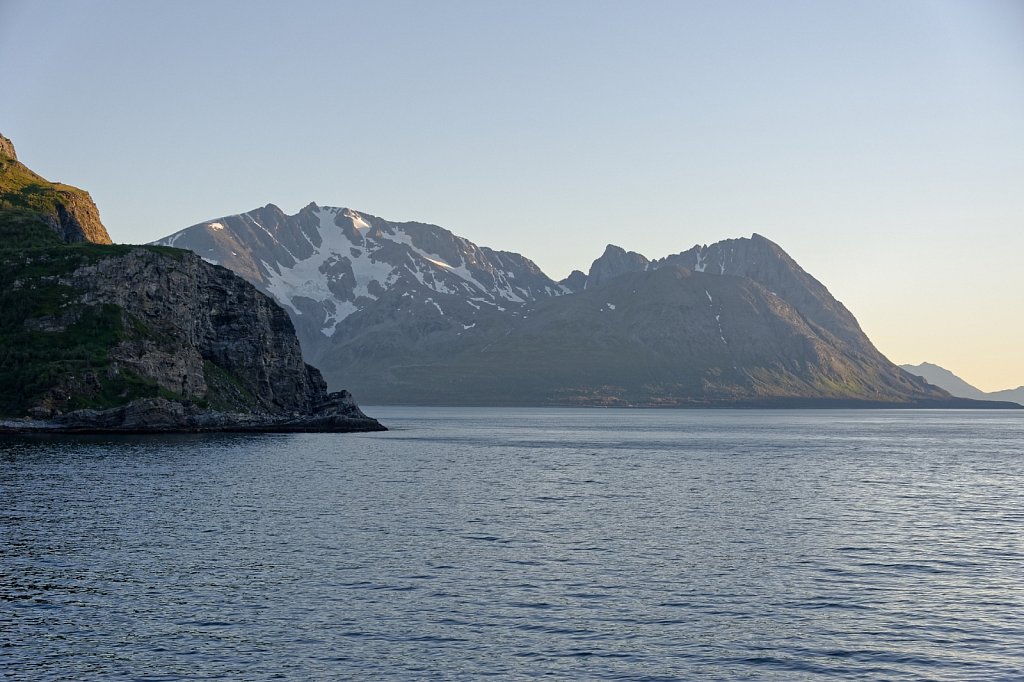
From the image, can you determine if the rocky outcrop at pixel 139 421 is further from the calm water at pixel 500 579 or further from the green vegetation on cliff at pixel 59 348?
the calm water at pixel 500 579

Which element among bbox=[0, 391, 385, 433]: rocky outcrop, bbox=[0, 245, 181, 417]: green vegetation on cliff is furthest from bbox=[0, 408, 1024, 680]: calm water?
bbox=[0, 245, 181, 417]: green vegetation on cliff

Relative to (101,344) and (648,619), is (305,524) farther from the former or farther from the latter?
(101,344)

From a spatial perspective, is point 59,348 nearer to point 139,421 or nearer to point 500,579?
point 139,421

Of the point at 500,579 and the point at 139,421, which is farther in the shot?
the point at 139,421

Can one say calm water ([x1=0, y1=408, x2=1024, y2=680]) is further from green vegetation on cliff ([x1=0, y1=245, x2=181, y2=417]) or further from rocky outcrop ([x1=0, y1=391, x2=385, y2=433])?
green vegetation on cliff ([x1=0, y1=245, x2=181, y2=417])

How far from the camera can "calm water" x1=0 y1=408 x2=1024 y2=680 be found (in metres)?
38.1

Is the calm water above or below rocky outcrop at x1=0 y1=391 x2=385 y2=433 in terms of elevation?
below

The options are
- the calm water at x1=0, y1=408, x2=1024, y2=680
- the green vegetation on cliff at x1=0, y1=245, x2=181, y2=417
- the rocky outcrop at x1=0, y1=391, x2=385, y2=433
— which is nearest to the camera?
the calm water at x1=0, y1=408, x2=1024, y2=680

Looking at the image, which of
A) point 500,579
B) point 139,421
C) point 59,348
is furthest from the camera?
point 59,348

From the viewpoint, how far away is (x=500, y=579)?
53.0 m

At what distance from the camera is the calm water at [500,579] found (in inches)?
1499

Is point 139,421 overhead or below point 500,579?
overhead

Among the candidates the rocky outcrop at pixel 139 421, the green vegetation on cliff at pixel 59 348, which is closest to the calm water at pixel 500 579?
the rocky outcrop at pixel 139 421

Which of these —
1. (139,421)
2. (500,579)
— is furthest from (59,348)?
(500,579)
